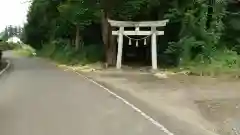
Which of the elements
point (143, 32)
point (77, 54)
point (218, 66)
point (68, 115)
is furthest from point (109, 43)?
point (68, 115)

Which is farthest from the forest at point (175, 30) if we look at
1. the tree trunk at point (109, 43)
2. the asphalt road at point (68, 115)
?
the asphalt road at point (68, 115)

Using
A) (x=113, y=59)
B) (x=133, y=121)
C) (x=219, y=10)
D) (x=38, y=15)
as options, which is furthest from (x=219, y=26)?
(x=38, y=15)

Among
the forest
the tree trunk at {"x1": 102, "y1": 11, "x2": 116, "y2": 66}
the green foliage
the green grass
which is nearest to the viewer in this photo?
the green grass

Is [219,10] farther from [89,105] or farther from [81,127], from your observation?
[81,127]

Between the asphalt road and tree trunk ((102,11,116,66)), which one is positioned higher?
tree trunk ((102,11,116,66))

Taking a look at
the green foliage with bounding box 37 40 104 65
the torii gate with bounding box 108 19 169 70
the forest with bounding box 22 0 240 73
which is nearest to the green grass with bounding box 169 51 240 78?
the forest with bounding box 22 0 240 73

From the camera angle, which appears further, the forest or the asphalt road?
the forest

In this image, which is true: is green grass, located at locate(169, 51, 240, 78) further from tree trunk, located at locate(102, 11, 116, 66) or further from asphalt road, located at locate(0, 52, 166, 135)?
asphalt road, located at locate(0, 52, 166, 135)

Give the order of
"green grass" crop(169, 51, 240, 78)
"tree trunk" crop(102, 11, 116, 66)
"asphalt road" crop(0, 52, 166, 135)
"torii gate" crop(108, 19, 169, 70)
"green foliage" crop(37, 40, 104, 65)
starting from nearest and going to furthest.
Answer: "asphalt road" crop(0, 52, 166, 135) < "green grass" crop(169, 51, 240, 78) < "torii gate" crop(108, 19, 169, 70) < "tree trunk" crop(102, 11, 116, 66) < "green foliage" crop(37, 40, 104, 65)

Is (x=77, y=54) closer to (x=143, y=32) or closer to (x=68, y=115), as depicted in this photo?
(x=143, y=32)

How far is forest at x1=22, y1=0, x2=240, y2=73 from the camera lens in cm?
3125

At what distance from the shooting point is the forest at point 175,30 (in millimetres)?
31250

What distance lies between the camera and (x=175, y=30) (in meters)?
36.6

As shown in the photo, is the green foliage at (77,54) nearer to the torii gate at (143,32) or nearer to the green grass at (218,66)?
the torii gate at (143,32)
